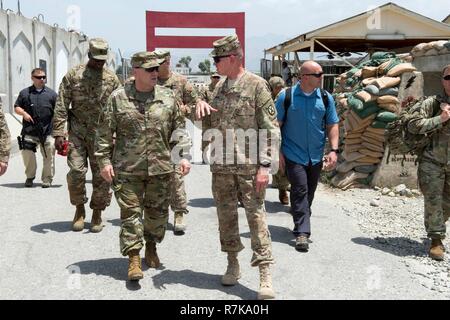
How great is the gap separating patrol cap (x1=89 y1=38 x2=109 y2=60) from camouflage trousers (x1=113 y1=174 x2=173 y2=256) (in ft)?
6.18

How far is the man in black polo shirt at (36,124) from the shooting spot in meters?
8.80

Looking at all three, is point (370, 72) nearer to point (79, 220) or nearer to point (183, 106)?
point (183, 106)

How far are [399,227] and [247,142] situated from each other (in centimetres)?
309

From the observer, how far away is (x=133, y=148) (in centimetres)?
433

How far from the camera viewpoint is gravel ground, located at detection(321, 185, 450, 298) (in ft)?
15.5

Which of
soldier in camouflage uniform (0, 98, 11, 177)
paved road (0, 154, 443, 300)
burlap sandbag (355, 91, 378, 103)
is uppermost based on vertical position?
burlap sandbag (355, 91, 378, 103)

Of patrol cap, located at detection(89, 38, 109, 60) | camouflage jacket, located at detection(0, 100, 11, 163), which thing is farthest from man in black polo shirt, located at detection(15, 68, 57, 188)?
camouflage jacket, located at detection(0, 100, 11, 163)

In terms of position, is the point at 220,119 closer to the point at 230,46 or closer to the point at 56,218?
the point at 230,46

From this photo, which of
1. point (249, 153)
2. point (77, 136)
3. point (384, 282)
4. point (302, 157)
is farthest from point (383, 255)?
point (77, 136)

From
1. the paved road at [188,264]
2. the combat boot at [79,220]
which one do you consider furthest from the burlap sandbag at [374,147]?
the combat boot at [79,220]

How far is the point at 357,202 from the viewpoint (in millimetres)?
7805

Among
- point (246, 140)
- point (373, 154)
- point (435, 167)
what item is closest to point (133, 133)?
point (246, 140)

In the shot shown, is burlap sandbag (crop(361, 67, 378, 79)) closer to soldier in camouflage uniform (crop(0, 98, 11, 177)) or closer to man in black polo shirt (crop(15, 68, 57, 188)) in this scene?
man in black polo shirt (crop(15, 68, 57, 188))

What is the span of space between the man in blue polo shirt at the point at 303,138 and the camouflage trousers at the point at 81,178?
1.94 meters
